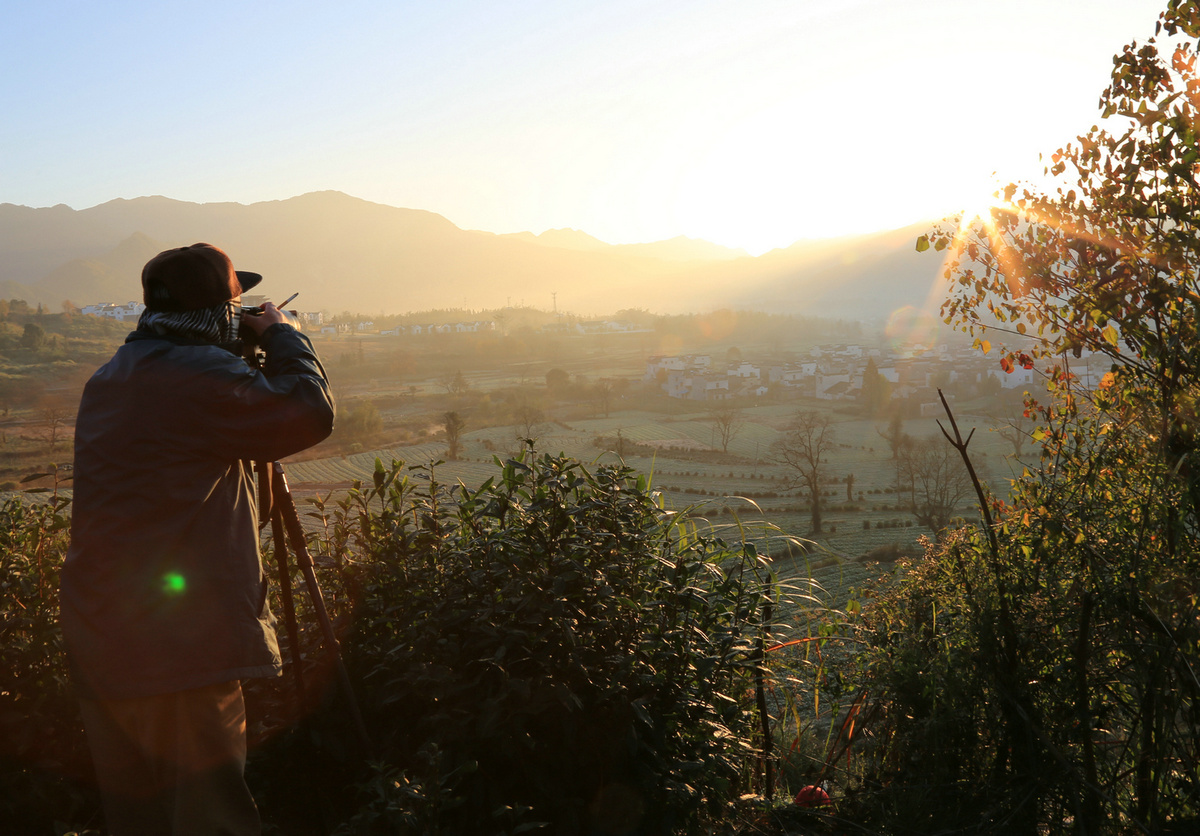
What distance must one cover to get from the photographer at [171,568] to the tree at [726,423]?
44.6 metres

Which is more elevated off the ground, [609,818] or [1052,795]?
[609,818]

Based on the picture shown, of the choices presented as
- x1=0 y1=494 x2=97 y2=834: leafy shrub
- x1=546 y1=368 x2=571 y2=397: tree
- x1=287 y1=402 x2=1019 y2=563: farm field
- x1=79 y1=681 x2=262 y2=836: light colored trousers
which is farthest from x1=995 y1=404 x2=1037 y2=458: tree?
x1=546 y1=368 x2=571 y2=397: tree

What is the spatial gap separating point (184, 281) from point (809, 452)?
122 ft

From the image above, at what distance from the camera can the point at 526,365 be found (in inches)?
2359

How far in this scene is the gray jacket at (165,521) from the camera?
134 cm

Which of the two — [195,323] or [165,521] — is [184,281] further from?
[165,521]

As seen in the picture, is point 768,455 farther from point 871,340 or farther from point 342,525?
point 871,340

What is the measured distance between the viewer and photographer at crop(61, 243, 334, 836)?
1345 mm

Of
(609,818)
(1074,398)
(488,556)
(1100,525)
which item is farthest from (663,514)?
(1074,398)

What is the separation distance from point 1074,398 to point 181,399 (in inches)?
98.4

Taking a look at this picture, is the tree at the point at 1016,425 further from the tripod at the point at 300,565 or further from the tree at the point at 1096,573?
the tripod at the point at 300,565

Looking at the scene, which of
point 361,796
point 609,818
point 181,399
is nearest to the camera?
point 181,399

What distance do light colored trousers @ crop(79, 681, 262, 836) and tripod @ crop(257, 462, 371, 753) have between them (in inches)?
10.0

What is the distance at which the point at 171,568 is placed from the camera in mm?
1354
